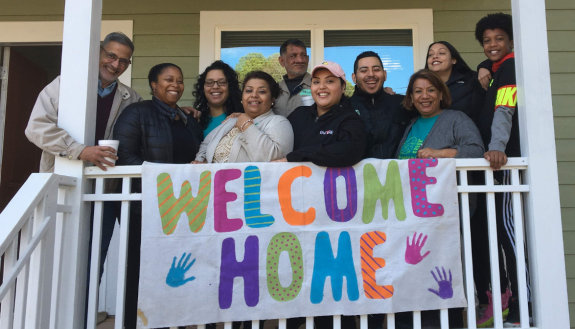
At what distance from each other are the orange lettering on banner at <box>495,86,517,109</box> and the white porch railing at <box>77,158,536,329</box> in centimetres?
36

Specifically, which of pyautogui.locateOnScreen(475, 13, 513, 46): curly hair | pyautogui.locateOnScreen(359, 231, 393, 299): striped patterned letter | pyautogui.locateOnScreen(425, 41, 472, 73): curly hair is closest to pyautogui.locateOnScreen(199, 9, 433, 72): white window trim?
pyautogui.locateOnScreen(475, 13, 513, 46): curly hair

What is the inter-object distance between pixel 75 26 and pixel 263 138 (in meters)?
1.25

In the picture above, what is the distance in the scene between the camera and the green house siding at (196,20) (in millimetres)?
4133

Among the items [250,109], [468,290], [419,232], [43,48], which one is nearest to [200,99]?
[250,109]

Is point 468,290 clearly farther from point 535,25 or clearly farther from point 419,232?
point 535,25

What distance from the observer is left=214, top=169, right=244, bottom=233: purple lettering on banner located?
2381 millimetres

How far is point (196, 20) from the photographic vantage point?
4211 millimetres

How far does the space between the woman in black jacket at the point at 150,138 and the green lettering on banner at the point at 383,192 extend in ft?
3.74

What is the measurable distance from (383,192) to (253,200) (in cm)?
70

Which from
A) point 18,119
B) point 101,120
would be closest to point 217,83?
point 101,120

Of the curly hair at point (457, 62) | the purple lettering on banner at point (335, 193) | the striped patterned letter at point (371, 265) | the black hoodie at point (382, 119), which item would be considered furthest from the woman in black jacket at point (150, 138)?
the curly hair at point (457, 62)

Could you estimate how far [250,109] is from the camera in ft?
8.94

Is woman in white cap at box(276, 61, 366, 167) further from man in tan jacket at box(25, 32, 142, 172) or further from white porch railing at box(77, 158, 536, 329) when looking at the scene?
man in tan jacket at box(25, 32, 142, 172)

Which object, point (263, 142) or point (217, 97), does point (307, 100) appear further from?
point (263, 142)
